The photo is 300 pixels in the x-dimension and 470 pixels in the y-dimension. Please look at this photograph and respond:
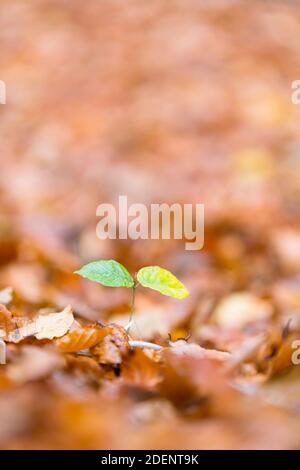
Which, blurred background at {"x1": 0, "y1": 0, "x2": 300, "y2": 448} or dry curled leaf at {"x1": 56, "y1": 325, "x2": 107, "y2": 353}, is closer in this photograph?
dry curled leaf at {"x1": 56, "y1": 325, "x2": 107, "y2": 353}

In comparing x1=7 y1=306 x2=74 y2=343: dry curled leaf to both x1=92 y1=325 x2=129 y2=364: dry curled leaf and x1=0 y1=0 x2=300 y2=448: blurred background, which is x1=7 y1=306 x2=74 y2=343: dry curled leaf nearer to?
x1=92 y1=325 x2=129 y2=364: dry curled leaf

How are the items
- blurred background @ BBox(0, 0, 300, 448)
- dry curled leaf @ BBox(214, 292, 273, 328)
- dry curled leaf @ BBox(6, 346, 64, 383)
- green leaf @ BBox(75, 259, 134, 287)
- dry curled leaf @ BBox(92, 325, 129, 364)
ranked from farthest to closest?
blurred background @ BBox(0, 0, 300, 448) → dry curled leaf @ BBox(214, 292, 273, 328) → green leaf @ BBox(75, 259, 134, 287) → dry curled leaf @ BBox(92, 325, 129, 364) → dry curled leaf @ BBox(6, 346, 64, 383)

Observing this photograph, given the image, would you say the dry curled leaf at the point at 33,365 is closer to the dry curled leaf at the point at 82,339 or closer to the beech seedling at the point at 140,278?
the dry curled leaf at the point at 82,339

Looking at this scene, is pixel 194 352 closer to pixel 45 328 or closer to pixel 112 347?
pixel 112 347

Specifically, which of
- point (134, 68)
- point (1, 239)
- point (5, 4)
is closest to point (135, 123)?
point (134, 68)

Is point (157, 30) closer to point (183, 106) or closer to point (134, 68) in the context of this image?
point (134, 68)

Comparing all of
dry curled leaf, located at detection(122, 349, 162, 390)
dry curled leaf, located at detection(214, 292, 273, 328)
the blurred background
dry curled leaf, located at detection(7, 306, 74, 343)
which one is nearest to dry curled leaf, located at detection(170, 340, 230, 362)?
dry curled leaf, located at detection(122, 349, 162, 390)
